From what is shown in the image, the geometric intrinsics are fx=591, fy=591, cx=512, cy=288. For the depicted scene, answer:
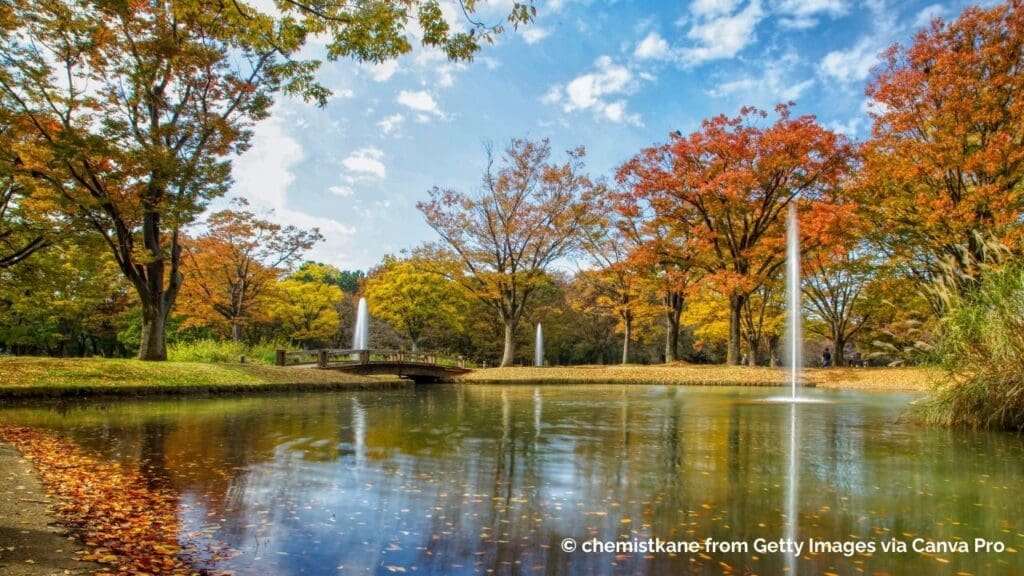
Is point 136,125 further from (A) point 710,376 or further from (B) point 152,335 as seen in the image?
(A) point 710,376

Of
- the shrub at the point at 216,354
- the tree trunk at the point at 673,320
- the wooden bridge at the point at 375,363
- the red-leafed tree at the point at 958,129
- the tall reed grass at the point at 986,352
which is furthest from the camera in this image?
the tree trunk at the point at 673,320

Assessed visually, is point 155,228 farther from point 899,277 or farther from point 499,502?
point 899,277

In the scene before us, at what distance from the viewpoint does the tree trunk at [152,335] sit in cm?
2038

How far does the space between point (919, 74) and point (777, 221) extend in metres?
8.02

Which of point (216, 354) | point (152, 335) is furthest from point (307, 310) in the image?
point (152, 335)

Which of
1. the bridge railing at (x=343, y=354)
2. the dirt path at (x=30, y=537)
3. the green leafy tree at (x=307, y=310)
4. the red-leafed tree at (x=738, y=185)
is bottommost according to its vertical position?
the dirt path at (x=30, y=537)

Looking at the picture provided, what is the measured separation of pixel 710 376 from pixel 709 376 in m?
0.05

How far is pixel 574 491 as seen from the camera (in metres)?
6.20

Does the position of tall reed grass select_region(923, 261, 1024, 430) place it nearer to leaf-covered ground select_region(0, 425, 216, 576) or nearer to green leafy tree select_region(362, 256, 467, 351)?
leaf-covered ground select_region(0, 425, 216, 576)

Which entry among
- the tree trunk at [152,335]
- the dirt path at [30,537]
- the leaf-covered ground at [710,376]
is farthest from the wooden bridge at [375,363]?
the dirt path at [30,537]

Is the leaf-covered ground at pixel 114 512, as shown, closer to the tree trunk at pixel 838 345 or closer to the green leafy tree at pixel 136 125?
the green leafy tree at pixel 136 125

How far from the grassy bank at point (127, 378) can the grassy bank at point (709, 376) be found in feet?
34.9

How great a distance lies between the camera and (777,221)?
2766cm

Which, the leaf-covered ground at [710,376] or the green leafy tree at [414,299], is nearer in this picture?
the leaf-covered ground at [710,376]
